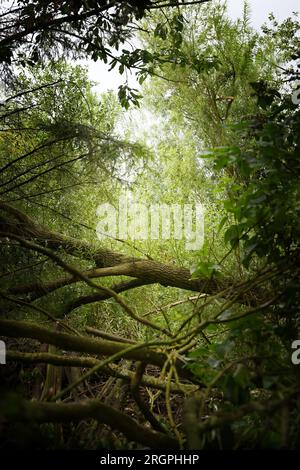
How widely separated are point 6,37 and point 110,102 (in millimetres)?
2635

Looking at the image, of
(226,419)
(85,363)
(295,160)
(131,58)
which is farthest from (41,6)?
(226,419)

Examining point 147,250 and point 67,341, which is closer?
point 67,341

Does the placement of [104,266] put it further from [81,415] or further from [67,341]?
[81,415]

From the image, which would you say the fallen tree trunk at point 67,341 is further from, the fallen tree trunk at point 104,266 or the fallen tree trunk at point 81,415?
the fallen tree trunk at point 104,266

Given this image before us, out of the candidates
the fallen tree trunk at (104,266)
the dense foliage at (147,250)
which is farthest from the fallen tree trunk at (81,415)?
the fallen tree trunk at (104,266)

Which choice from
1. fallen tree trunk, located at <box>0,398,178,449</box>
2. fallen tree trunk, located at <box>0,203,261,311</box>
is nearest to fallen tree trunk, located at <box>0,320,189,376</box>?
fallen tree trunk, located at <box>0,398,178,449</box>

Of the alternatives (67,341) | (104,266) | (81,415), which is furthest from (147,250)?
(81,415)

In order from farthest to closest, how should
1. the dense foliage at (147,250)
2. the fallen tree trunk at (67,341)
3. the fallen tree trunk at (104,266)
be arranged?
the fallen tree trunk at (104,266), the fallen tree trunk at (67,341), the dense foliage at (147,250)

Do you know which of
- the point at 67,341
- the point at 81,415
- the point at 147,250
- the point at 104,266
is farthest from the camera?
the point at 147,250

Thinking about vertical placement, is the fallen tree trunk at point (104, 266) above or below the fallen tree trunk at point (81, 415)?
above

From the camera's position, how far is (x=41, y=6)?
99.4 inches

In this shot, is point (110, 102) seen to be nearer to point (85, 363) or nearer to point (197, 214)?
point (197, 214)

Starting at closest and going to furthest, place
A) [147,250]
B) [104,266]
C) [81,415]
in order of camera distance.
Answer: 1. [81,415]
2. [104,266]
3. [147,250]

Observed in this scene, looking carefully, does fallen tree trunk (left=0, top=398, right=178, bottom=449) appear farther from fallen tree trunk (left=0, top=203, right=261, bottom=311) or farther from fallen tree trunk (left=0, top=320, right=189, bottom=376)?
fallen tree trunk (left=0, top=203, right=261, bottom=311)
